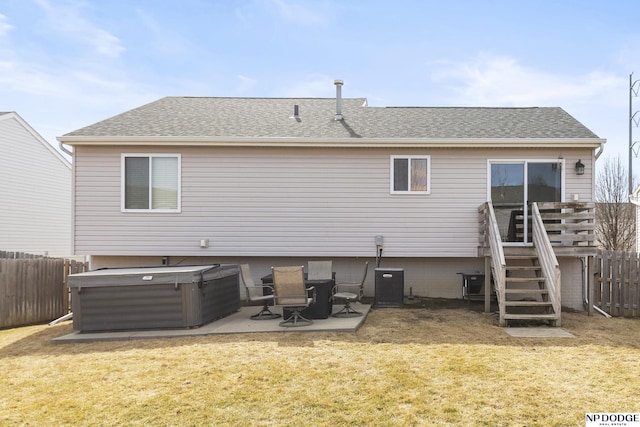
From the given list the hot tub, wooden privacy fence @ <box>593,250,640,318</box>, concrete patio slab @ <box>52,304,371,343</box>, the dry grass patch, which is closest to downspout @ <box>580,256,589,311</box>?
wooden privacy fence @ <box>593,250,640,318</box>

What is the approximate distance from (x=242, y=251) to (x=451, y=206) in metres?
4.79

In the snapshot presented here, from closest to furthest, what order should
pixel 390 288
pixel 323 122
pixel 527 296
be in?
pixel 390 288, pixel 527 296, pixel 323 122

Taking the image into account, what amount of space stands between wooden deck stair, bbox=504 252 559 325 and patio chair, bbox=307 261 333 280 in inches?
141

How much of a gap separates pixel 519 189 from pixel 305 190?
4775 mm

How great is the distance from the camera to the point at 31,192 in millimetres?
17859

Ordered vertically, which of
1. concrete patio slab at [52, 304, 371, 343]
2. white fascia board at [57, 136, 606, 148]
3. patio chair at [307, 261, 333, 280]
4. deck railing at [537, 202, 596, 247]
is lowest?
concrete patio slab at [52, 304, 371, 343]

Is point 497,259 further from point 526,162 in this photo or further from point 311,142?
point 311,142

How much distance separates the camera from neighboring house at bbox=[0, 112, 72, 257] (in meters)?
16.7

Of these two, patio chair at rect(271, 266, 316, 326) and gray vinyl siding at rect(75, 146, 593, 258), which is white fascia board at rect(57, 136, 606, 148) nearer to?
gray vinyl siding at rect(75, 146, 593, 258)

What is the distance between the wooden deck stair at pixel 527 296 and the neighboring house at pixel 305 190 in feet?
2.39

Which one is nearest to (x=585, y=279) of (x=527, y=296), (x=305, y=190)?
(x=527, y=296)

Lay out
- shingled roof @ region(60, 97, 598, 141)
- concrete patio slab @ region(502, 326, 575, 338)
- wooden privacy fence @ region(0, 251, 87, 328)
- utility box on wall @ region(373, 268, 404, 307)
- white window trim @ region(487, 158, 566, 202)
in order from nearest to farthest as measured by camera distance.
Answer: concrete patio slab @ region(502, 326, 575, 338), wooden privacy fence @ region(0, 251, 87, 328), utility box on wall @ region(373, 268, 404, 307), white window trim @ region(487, 158, 566, 202), shingled roof @ region(60, 97, 598, 141)

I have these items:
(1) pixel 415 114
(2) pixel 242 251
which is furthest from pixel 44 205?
(1) pixel 415 114

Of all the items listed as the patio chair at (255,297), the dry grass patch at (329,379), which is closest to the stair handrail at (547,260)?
the dry grass patch at (329,379)
